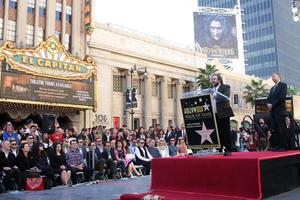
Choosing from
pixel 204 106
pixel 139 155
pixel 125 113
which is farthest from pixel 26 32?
pixel 204 106

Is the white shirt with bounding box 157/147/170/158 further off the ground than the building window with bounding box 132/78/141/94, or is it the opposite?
the building window with bounding box 132/78/141/94

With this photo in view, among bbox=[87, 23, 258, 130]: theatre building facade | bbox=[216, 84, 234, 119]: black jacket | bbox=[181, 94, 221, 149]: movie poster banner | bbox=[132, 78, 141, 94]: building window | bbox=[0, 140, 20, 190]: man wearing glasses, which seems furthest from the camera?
bbox=[132, 78, 141, 94]: building window

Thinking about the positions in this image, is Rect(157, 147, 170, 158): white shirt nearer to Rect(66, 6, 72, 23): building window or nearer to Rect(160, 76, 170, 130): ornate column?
Rect(66, 6, 72, 23): building window

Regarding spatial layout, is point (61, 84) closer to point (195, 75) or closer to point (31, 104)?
point (31, 104)

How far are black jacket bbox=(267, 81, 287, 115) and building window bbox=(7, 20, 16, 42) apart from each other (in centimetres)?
2444

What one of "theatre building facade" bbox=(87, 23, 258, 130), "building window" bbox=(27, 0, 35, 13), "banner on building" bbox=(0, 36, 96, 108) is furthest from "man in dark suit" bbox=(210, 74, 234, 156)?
"building window" bbox=(27, 0, 35, 13)

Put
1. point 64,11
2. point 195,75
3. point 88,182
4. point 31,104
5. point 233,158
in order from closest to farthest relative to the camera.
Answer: point 233,158
point 88,182
point 31,104
point 64,11
point 195,75

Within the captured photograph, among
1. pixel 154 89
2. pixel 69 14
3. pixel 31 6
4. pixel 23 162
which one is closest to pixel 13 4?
pixel 31 6

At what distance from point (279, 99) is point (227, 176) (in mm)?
3277

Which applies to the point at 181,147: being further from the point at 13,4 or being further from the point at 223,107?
the point at 13,4

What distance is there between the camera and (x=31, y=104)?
24.7m

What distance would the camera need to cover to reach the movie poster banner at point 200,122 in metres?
6.59

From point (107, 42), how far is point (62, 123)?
29.4 ft

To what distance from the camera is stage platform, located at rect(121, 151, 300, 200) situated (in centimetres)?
532
